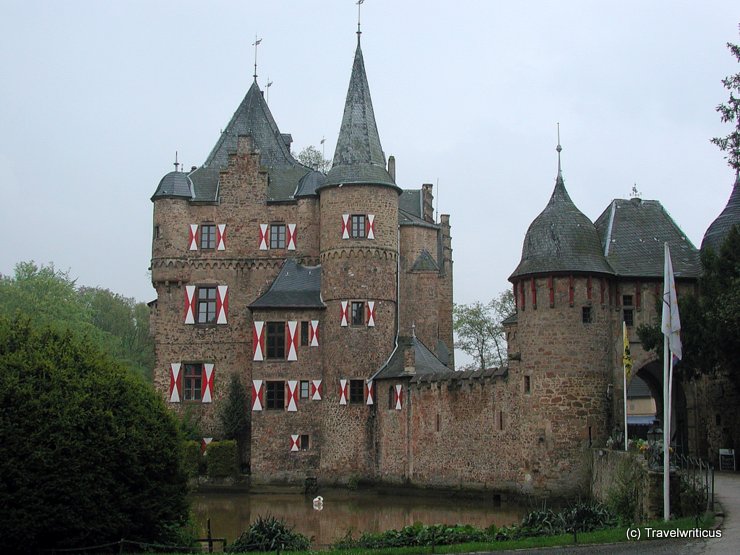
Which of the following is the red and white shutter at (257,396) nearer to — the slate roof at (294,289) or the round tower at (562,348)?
the slate roof at (294,289)

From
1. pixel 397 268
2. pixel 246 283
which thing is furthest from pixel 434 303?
pixel 246 283

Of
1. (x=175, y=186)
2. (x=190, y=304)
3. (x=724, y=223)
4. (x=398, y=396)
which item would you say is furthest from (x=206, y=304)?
(x=724, y=223)

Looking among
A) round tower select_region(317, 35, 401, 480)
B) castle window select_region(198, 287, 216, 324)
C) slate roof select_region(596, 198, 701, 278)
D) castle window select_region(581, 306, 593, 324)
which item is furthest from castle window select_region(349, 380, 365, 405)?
castle window select_region(581, 306, 593, 324)

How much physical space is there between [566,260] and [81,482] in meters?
17.2

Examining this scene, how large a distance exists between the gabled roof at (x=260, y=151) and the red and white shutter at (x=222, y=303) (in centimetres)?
378

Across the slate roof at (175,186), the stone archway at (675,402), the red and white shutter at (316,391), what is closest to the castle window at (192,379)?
the red and white shutter at (316,391)

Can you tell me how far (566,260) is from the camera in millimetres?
30172

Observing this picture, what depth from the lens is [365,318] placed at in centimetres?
3906

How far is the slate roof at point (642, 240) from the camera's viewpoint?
3175 cm

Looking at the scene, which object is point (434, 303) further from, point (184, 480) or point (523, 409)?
point (184, 480)

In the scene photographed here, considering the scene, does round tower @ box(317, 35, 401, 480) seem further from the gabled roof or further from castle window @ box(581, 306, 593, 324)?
castle window @ box(581, 306, 593, 324)

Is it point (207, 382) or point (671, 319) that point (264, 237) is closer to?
point (207, 382)

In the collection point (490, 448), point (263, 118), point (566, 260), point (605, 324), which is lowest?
point (490, 448)

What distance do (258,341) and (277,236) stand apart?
470 cm
